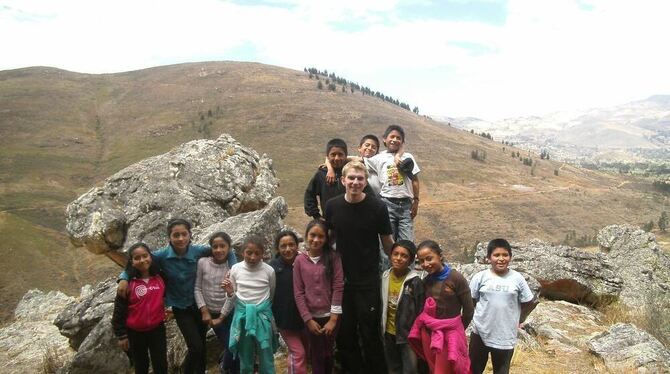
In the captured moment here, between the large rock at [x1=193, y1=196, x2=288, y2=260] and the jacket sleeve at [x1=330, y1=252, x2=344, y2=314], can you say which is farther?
the large rock at [x1=193, y1=196, x2=288, y2=260]

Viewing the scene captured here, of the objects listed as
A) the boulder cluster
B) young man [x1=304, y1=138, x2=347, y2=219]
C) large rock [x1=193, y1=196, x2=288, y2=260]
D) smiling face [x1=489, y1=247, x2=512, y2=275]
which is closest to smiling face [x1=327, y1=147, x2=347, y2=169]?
young man [x1=304, y1=138, x2=347, y2=219]

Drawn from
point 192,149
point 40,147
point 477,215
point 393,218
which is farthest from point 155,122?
point 393,218

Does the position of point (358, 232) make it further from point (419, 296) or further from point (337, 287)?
point (419, 296)

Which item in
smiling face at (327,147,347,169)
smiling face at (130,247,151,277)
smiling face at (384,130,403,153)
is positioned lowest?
smiling face at (130,247,151,277)

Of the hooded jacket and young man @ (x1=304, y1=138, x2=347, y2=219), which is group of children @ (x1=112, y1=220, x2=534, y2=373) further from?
young man @ (x1=304, y1=138, x2=347, y2=219)

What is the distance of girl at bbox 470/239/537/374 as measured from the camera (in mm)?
4973

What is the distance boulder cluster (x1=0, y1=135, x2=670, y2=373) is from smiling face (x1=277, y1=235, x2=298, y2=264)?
214 centimetres

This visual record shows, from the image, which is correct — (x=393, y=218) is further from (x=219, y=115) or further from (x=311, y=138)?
(x=219, y=115)

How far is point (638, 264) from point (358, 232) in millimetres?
11848

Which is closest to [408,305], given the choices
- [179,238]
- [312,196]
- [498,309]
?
[498,309]

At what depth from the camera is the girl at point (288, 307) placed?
5.07 metres

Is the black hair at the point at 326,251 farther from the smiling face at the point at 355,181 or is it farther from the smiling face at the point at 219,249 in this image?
the smiling face at the point at 219,249

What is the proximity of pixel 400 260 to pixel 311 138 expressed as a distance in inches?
3330

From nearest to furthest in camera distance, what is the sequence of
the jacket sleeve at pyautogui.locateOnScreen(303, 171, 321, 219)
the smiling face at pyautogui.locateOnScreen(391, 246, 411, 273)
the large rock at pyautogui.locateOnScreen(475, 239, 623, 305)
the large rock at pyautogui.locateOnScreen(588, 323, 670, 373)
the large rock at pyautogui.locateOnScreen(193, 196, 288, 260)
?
the smiling face at pyautogui.locateOnScreen(391, 246, 411, 273) < the jacket sleeve at pyautogui.locateOnScreen(303, 171, 321, 219) < the large rock at pyautogui.locateOnScreen(588, 323, 670, 373) < the large rock at pyautogui.locateOnScreen(193, 196, 288, 260) < the large rock at pyautogui.locateOnScreen(475, 239, 623, 305)
